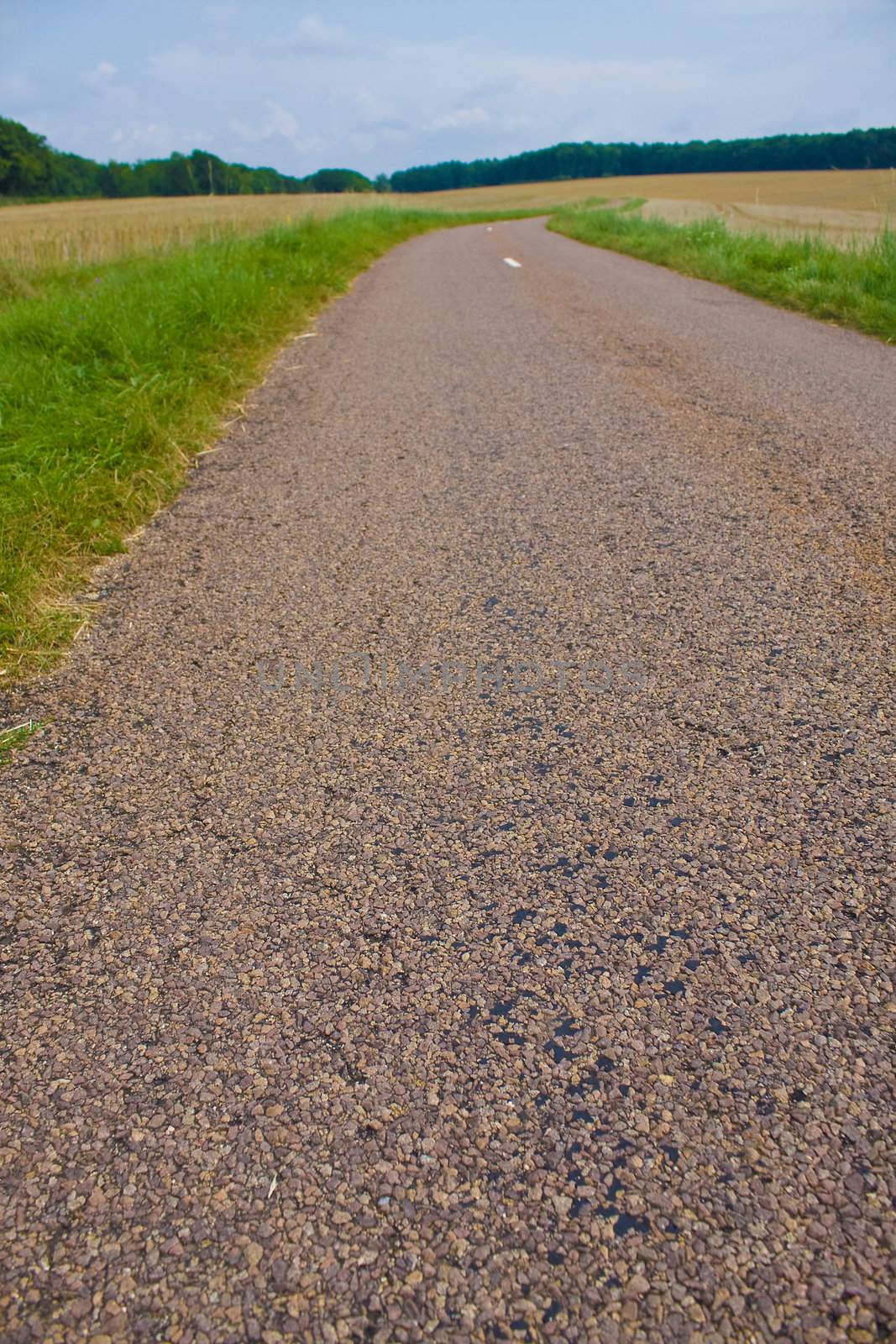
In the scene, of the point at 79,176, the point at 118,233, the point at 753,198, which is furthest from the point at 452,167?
the point at 118,233

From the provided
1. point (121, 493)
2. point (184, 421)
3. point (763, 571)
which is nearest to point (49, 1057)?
point (763, 571)

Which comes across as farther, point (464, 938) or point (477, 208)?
point (477, 208)

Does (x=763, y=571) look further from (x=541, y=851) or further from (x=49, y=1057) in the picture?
(x=49, y=1057)

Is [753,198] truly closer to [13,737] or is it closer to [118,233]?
[118,233]

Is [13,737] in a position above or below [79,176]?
below

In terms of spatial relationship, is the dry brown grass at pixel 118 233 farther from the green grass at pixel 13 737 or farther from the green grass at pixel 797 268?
the green grass at pixel 13 737

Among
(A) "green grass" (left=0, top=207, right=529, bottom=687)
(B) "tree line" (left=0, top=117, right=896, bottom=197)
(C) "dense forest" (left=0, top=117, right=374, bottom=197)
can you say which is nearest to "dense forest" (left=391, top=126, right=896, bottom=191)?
(B) "tree line" (left=0, top=117, right=896, bottom=197)

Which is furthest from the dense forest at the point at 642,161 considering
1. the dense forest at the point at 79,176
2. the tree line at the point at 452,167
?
the dense forest at the point at 79,176

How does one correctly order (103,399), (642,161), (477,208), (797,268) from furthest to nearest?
(642,161) < (477,208) < (797,268) < (103,399)

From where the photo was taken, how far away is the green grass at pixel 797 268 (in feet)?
29.6

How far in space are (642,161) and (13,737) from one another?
10844cm

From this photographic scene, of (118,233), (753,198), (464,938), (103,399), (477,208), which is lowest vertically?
(464,938)

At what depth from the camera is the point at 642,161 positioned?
3701 inches

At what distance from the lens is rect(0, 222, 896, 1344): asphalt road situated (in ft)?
4.30
